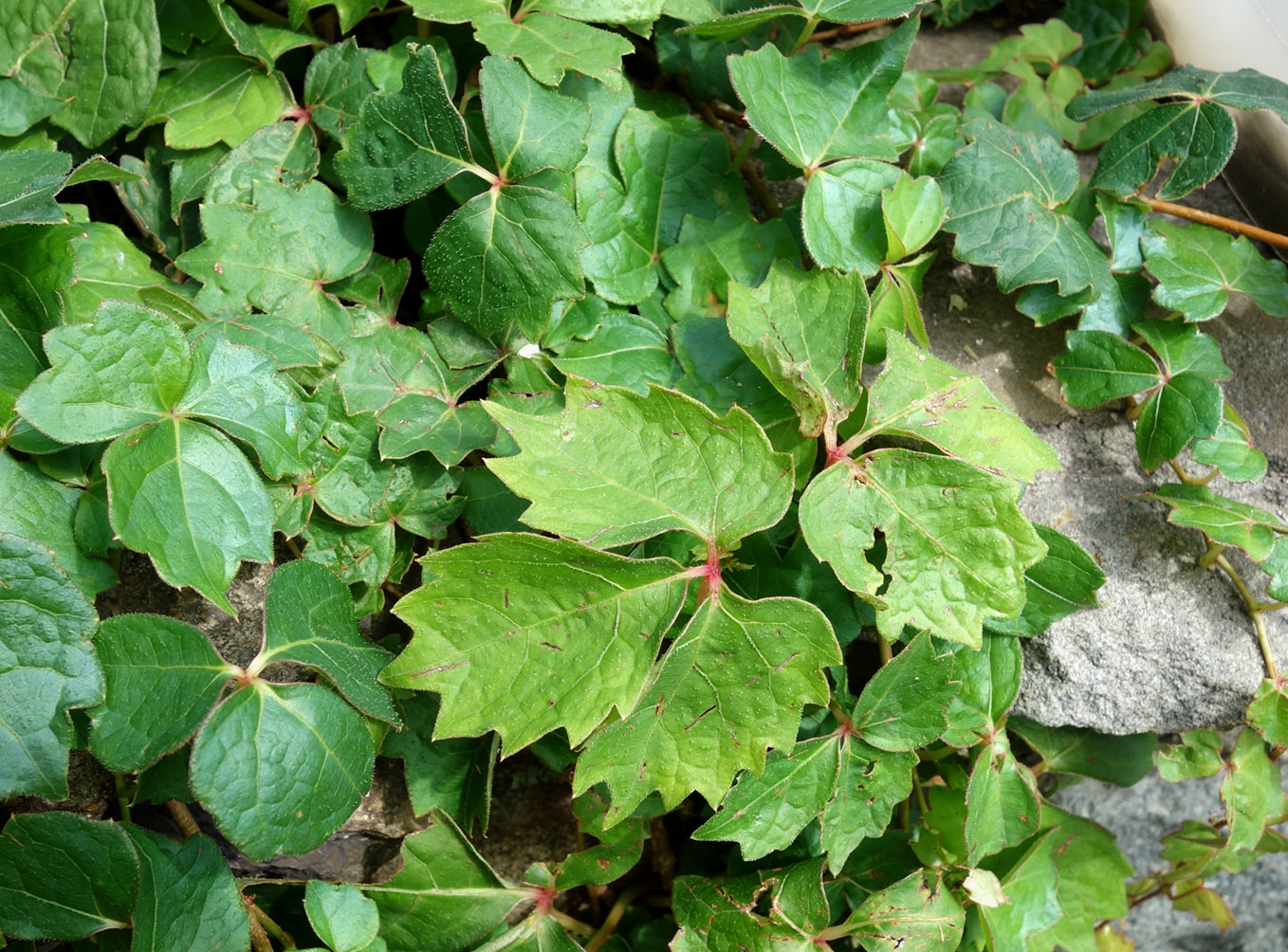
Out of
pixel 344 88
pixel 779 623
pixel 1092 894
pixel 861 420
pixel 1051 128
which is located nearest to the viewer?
pixel 779 623

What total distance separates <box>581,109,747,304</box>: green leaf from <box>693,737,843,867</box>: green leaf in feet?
2.48

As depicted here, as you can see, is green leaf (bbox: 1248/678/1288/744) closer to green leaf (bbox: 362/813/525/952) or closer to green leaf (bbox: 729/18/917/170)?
green leaf (bbox: 729/18/917/170)

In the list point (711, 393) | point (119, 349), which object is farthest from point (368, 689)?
point (711, 393)

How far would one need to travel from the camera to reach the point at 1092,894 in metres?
1.72

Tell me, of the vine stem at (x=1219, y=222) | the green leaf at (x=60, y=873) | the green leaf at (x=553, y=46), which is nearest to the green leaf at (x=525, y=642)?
the green leaf at (x=60, y=873)

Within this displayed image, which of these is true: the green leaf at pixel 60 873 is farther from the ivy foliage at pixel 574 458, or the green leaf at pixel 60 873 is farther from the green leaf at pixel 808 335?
the green leaf at pixel 808 335

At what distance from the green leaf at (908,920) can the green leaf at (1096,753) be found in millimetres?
362

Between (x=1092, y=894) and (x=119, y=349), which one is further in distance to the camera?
(x=1092, y=894)

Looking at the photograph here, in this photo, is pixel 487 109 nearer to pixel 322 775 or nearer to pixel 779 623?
pixel 779 623

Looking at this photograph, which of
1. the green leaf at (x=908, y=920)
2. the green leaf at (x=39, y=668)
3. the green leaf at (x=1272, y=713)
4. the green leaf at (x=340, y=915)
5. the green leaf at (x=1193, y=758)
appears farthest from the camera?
the green leaf at (x=1193, y=758)

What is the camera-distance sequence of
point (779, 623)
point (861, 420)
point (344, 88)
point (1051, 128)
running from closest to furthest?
point (779, 623), point (861, 420), point (344, 88), point (1051, 128)

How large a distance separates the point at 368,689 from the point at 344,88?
969mm

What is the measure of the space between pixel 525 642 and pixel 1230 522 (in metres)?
1.13

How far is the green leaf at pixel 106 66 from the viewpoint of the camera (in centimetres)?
149
